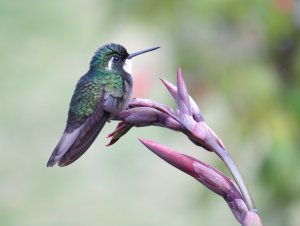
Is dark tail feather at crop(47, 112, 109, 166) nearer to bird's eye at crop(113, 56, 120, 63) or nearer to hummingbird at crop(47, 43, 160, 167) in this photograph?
hummingbird at crop(47, 43, 160, 167)

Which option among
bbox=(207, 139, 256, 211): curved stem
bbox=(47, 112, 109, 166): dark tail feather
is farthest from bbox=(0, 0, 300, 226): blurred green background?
bbox=(207, 139, 256, 211): curved stem

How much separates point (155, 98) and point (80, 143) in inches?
149

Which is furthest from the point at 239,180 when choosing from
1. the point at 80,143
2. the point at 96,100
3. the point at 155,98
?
the point at 155,98

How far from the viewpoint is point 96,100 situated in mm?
1852

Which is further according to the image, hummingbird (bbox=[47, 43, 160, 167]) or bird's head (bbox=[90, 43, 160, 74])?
bird's head (bbox=[90, 43, 160, 74])

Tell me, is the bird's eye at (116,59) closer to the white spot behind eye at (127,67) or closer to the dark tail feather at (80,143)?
the white spot behind eye at (127,67)

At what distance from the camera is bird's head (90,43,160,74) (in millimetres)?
1889

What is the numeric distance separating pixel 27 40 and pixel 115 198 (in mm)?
4627

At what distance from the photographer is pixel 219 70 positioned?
351cm

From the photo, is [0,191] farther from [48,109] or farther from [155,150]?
[155,150]

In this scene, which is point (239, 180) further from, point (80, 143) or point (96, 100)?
point (96, 100)

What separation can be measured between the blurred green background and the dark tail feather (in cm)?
167

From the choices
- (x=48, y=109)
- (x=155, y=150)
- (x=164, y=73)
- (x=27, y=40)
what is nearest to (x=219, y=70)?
(x=164, y=73)

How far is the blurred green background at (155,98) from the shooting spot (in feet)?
11.5
